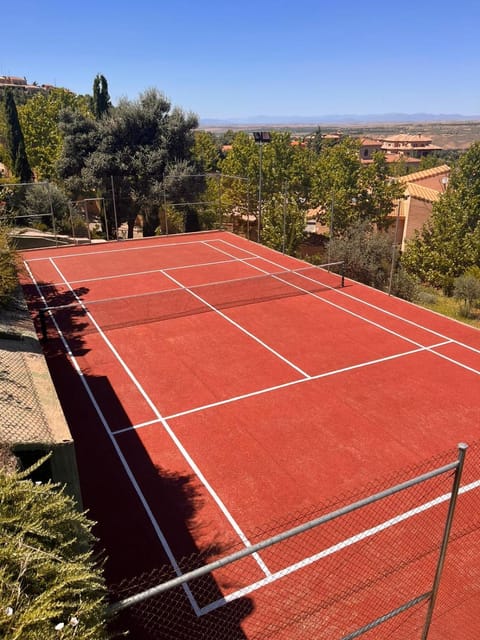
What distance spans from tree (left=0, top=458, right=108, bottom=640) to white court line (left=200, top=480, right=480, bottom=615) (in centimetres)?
276

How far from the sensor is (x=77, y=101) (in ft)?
197

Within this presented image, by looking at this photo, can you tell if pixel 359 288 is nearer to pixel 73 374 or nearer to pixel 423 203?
pixel 73 374

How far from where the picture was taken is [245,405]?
34.1 feet

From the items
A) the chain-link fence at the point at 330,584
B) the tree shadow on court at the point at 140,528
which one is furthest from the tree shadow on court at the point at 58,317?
the chain-link fence at the point at 330,584

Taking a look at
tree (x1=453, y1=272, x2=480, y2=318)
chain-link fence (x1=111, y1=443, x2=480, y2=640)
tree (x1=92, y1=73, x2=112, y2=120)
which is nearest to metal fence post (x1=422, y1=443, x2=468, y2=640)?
chain-link fence (x1=111, y1=443, x2=480, y2=640)

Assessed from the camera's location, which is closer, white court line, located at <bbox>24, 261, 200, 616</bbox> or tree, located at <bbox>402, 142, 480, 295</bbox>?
white court line, located at <bbox>24, 261, 200, 616</bbox>

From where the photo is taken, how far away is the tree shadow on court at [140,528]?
18.9 feet

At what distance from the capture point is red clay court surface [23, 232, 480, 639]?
7180 millimetres

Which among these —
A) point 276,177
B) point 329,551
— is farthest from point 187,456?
point 276,177

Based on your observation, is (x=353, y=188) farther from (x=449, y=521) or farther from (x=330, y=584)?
(x=449, y=521)

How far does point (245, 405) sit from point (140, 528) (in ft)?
12.6

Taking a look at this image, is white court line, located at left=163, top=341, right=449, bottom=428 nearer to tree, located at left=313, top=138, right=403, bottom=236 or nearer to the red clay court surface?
the red clay court surface

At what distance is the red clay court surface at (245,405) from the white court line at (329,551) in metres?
0.04

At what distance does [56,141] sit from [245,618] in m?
47.3
